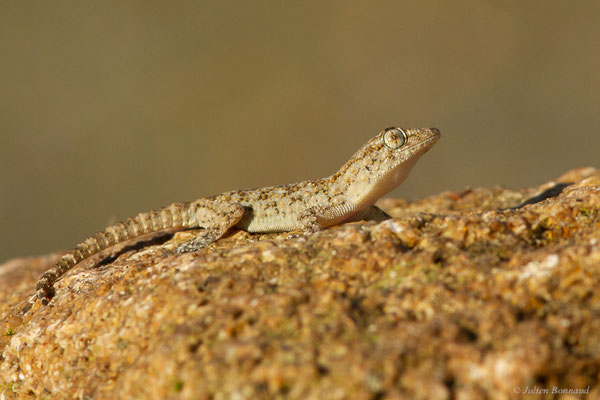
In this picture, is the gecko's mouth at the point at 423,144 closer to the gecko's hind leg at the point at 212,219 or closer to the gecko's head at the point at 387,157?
the gecko's head at the point at 387,157

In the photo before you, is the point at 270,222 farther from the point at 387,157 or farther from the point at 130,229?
the point at 130,229

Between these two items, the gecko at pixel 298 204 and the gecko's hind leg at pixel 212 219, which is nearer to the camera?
the gecko's hind leg at pixel 212 219

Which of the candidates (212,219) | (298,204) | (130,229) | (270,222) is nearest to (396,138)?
(298,204)

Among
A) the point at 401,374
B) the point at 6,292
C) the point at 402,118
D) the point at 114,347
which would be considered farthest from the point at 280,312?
the point at 402,118

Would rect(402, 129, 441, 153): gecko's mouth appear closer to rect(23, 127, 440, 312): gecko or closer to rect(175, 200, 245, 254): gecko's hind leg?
rect(23, 127, 440, 312): gecko

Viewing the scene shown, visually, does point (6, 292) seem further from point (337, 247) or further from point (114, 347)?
point (337, 247)

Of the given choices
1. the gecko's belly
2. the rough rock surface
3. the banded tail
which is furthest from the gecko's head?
the banded tail

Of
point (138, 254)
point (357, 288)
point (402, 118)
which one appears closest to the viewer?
point (357, 288)

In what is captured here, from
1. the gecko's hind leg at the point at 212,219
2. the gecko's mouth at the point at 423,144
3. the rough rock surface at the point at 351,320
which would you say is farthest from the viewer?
the gecko's mouth at the point at 423,144

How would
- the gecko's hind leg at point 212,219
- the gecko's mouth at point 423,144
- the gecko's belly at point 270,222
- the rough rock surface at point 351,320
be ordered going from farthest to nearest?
the gecko's belly at point 270,222, the gecko's mouth at point 423,144, the gecko's hind leg at point 212,219, the rough rock surface at point 351,320

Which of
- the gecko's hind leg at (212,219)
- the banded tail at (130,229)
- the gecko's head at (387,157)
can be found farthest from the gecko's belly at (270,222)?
the gecko's head at (387,157)
